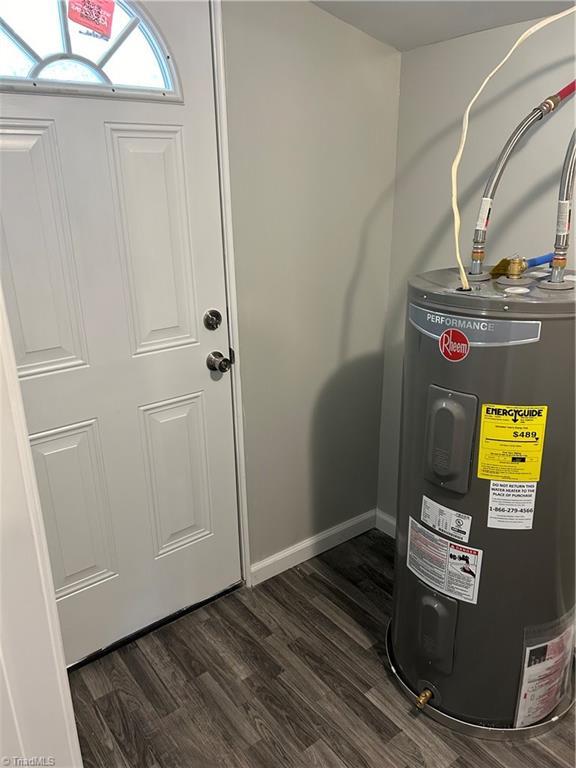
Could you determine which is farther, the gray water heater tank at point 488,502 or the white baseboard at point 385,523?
the white baseboard at point 385,523

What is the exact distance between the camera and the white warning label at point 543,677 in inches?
56.2

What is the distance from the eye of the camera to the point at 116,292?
60.7 inches

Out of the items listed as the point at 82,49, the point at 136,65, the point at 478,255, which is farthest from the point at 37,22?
the point at 478,255

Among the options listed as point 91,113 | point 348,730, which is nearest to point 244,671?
point 348,730

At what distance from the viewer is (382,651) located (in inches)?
71.2

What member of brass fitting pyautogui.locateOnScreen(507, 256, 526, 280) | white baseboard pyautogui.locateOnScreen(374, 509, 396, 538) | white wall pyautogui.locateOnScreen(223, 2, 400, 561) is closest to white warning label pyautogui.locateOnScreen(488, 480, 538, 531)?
brass fitting pyautogui.locateOnScreen(507, 256, 526, 280)

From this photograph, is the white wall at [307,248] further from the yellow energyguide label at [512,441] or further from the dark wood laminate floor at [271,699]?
the yellow energyguide label at [512,441]

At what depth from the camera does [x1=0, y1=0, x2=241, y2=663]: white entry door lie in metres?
1.34

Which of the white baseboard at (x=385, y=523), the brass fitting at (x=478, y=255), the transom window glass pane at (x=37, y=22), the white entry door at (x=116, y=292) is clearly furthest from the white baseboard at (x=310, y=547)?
the transom window glass pane at (x=37, y=22)

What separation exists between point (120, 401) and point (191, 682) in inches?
35.4

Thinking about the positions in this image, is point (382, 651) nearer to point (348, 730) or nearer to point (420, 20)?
point (348, 730)

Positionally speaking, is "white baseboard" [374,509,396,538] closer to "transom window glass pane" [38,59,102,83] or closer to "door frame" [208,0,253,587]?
"door frame" [208,0,253,587]

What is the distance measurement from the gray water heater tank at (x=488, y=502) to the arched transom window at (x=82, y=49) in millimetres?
915

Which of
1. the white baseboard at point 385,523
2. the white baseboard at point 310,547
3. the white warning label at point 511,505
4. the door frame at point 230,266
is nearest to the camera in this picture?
the white warning label at point 511,505
